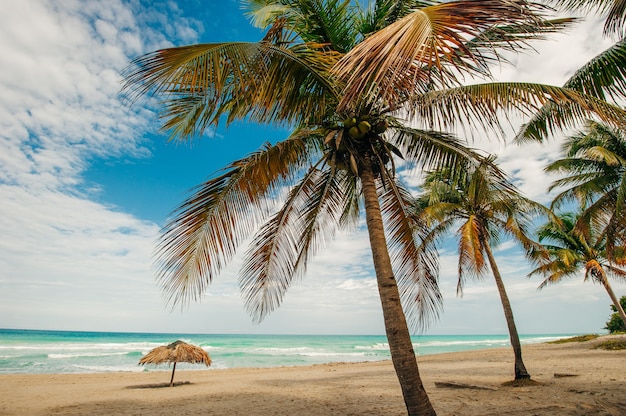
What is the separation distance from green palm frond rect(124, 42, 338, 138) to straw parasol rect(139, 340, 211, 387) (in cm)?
869

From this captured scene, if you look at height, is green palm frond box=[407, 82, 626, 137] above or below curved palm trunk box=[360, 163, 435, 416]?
above

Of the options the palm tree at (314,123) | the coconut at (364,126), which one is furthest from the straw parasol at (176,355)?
the coconut at (364,126)

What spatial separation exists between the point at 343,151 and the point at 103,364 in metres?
27.2

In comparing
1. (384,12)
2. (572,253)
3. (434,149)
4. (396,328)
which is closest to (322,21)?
(384,12)

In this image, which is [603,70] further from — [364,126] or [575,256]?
[575,256]

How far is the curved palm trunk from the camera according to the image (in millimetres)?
3535

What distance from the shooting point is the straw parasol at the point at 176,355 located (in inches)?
432

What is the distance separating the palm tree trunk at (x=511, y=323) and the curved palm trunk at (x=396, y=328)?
16.6 ft

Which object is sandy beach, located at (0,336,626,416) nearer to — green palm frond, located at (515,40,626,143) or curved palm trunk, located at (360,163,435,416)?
curved palm trunk, located at (360,163,435,416)

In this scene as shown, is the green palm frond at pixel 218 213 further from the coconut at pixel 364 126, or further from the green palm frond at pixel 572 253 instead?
the green palm frond at pixel 572 253

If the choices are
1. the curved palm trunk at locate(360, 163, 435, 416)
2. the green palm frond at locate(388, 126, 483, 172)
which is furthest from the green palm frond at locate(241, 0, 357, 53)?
the curved palm trunk at locate(360, 163, 435, 416)

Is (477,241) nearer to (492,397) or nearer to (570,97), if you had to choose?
(492,397)

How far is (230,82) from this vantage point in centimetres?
414

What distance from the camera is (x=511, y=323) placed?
8.09 m
